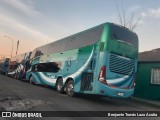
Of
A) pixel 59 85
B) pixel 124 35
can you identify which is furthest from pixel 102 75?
pixel 59 85

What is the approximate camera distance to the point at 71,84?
49.3ft

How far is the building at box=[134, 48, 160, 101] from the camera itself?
19.5 meters

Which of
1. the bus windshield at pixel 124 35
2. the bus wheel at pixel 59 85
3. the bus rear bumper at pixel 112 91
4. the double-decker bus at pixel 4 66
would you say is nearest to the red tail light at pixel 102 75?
the bus rear bumper at pixel 112 91

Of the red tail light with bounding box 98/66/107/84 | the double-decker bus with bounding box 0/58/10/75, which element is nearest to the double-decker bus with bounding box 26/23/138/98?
the red tail light with bounding box 98/66/107/84

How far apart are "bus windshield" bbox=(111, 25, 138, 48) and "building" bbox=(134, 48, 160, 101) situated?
6334 mm

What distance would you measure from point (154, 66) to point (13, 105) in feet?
43.3

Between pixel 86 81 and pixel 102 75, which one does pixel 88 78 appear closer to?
pixel 86 81

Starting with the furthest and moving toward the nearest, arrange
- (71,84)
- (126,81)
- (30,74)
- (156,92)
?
(30,74), (156,92), (71,84), (126,81)

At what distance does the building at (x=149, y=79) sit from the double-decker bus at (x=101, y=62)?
6.31 m

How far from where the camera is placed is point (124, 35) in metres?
13.4

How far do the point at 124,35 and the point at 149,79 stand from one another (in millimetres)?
8061

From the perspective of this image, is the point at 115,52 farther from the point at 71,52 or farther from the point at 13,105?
the point at 13,105

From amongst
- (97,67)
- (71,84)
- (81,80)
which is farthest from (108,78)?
(71,84)

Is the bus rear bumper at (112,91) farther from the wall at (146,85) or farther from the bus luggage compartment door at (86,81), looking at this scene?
the wall at (146,85)
